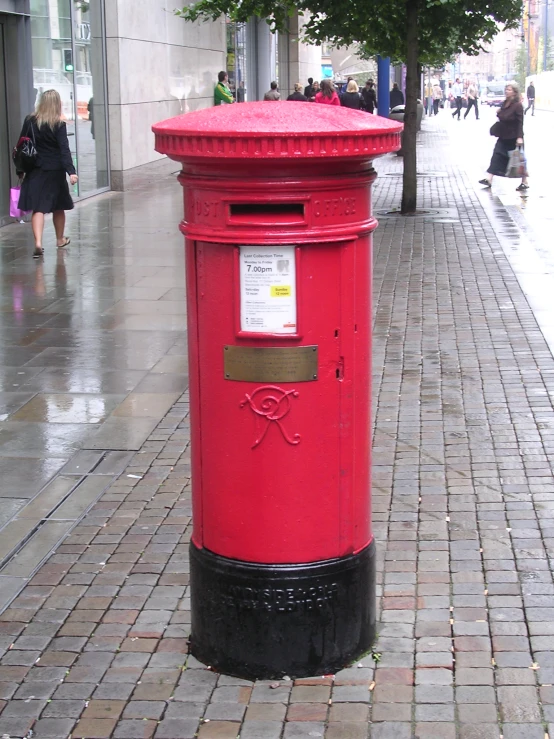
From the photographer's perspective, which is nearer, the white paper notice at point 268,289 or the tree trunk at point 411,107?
the white paper notice at point 268,289

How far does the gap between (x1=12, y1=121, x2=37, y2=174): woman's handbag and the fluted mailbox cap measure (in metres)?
8.51

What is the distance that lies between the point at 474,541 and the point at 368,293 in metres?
1.54

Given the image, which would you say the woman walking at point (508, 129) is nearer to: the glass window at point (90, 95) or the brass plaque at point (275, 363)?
the glass window at point (90, 95)

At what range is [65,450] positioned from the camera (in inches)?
231

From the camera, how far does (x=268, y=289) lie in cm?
329

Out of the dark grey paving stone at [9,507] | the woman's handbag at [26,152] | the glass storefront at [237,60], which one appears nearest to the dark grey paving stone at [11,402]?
the dark grey paving stone at [9,507]

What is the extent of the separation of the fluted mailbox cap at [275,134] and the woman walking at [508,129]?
1498cm

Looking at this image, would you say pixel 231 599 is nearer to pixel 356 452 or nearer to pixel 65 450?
pixel 356 452

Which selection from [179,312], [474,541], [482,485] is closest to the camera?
[474,541]

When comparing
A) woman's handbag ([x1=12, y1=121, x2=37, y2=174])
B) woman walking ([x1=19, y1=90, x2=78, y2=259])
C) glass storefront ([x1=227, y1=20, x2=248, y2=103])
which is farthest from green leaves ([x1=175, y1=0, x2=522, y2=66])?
glass storefront ([x1=227, y1=20, x2=248, y2=103])

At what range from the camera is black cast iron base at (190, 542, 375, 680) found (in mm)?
3518

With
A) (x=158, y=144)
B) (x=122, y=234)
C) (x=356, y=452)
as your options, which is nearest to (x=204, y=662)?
(x=356, y=452)

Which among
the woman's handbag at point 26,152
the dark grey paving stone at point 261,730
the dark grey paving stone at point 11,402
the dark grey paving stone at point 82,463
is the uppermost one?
the woman's handbag at point 26,152

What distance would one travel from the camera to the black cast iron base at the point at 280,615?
352 cm
